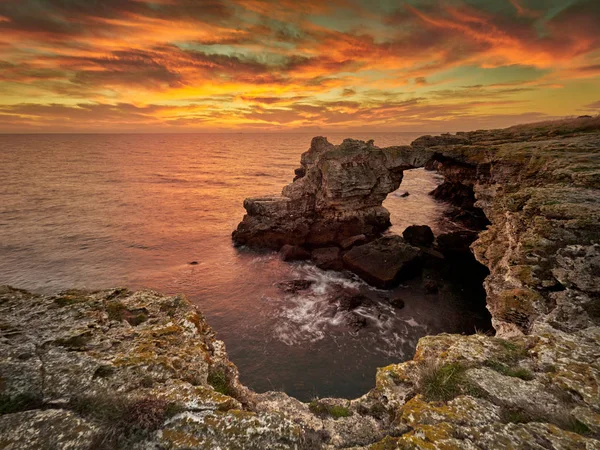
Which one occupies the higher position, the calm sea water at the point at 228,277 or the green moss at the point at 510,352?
the green moss at the point at 510,352

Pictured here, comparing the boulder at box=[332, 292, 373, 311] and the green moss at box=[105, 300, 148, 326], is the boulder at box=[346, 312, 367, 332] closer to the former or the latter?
the boulder at box=[332, 292, 373, 311]

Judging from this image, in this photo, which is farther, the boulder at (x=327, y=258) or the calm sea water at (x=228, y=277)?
the boulder at (x=327, y=258)

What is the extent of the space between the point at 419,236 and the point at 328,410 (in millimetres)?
33077

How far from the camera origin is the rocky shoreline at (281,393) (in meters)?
4.93

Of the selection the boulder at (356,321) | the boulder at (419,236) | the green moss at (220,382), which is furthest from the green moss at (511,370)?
the boulder at (419,236)

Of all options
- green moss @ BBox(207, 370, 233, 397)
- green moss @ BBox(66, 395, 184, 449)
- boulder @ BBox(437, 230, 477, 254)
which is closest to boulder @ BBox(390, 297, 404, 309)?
boulder @ BBox(437, 230, 477, 254)

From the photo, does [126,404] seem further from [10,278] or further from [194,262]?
[10,278]

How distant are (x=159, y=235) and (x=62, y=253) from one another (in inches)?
447

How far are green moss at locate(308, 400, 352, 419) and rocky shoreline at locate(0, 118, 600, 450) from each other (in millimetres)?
26

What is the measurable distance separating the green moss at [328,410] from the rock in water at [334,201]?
30.0 meters

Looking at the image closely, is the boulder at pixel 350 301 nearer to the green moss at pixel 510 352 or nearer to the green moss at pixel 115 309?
the green moss at pixel 510 352

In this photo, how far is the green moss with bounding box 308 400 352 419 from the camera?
682 cm

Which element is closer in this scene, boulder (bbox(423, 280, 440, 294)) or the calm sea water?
the calm sea water

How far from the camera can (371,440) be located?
5848 millimetres
